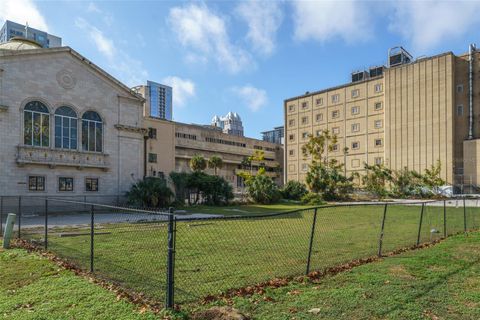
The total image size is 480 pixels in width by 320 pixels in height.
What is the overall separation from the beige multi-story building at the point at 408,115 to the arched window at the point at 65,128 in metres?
51.1

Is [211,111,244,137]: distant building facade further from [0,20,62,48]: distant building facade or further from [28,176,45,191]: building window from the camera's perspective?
[28,176,45,191]: building window

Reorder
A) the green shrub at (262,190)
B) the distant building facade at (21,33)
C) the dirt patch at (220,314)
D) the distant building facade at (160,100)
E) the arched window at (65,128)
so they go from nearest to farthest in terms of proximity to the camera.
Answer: the dirt patch at (220,314)
the arched window at (65,128)
the green shrub at (262,190)
the distant building facade at (21,33)
the distant building facade at (160,100)

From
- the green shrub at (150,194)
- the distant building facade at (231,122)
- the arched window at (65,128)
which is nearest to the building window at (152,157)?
the green shrub at (150,194)

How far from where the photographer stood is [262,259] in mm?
9102

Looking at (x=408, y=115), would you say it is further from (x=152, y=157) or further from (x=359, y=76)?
(x=152, y=157)

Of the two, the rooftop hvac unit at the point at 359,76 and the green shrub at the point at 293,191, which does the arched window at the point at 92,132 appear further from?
the rooftop hvac unit at the point at 359,76

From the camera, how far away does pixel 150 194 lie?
1147 inches

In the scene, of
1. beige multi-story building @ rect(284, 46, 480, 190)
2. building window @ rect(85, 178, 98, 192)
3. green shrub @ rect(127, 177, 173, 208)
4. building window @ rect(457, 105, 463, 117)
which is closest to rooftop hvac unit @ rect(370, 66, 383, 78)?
beige multi-story building @ rect(284, 46, 480, 190)

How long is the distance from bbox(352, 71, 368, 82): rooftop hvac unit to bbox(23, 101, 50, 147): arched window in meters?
62.0

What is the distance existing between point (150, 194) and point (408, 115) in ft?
164

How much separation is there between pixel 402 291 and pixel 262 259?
3.75 meters

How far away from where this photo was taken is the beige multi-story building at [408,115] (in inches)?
2199

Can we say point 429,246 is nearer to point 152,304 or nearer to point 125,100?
point 152,304

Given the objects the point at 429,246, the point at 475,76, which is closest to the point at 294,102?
the point at 475,76
